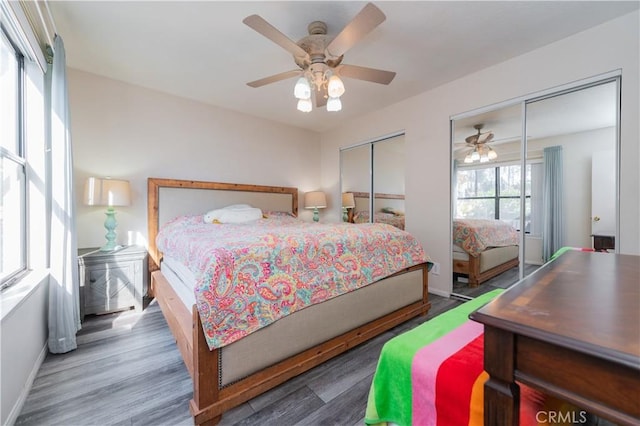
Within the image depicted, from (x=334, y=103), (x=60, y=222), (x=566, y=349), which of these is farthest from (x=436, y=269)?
(x=60, y=222)

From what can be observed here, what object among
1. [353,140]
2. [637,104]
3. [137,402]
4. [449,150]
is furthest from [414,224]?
[137,402]

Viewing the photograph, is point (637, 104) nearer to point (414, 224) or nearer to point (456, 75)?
point (456, 75)

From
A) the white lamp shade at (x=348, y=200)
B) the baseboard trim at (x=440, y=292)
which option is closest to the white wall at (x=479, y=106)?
the baseboard trim at (x=440, y=292)

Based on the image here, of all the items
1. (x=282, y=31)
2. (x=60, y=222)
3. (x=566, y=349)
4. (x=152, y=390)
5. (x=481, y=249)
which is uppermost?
(x=282, y=31)

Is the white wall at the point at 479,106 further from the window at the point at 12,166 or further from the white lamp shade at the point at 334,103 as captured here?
the window at the point at 12,166

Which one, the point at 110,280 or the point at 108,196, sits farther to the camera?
the point at 108,196

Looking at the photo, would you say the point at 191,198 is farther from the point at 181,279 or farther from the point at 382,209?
the point at 382,209

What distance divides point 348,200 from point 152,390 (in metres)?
3.43

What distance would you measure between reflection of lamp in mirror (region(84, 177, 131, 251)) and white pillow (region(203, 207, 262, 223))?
32.4 inches

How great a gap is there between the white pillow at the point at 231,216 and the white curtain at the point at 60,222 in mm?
1245

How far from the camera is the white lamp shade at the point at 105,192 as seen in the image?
2.50 meters

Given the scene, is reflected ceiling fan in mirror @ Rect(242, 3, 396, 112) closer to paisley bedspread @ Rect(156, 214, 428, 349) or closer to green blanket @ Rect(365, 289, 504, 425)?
paisley bedspread @ Rect(156, 214, 428, 349)

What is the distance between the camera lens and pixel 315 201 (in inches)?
170

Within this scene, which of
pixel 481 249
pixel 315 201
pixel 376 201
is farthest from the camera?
pixel 315 201
